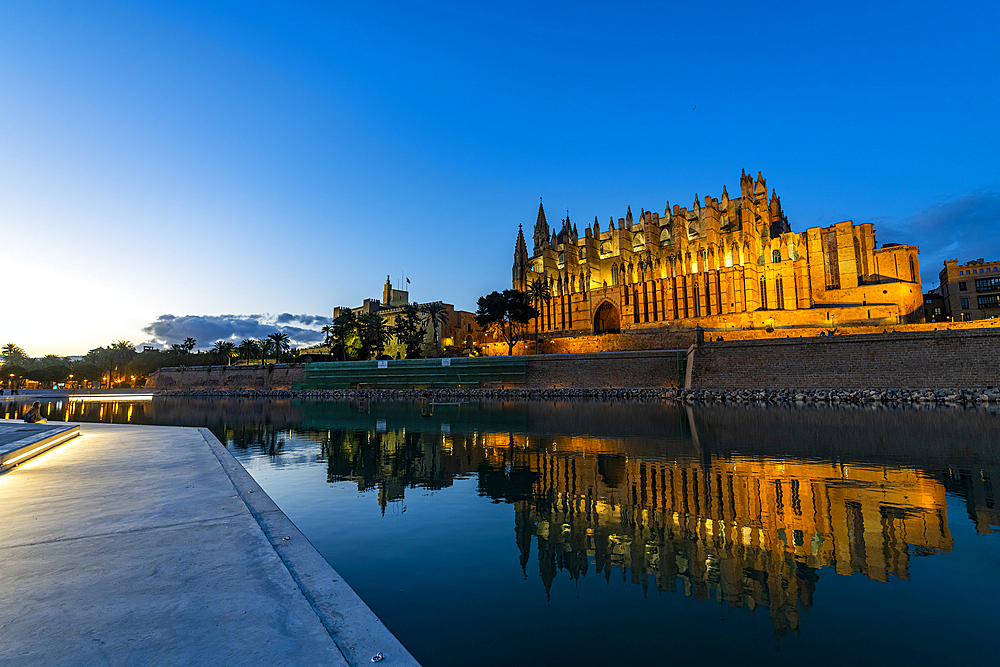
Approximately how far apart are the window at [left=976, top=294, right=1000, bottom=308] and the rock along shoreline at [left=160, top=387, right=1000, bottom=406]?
1716 inches

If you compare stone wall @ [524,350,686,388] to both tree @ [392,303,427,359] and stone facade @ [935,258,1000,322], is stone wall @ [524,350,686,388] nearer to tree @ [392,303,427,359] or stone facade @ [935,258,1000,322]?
tree @ [392,303,427,359]

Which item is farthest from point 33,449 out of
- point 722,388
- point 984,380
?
point 984,380

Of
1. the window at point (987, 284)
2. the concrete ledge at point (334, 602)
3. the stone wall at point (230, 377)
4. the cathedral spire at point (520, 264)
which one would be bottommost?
the concrete ledge at point (334, 602)

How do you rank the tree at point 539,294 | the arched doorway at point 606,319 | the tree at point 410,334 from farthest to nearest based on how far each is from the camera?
the tree at point 410,334 < the tree at point 539,294 < the arched doorway at point 606,319

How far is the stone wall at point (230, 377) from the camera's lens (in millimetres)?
66125

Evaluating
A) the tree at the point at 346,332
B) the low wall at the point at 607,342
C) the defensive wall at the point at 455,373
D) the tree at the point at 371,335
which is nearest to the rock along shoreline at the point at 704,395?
the defensive wall at the point at 455,373

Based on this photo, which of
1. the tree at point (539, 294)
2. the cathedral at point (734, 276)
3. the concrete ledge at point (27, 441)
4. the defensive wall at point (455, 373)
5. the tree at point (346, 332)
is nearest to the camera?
the concrete ledge at point (27, 441)

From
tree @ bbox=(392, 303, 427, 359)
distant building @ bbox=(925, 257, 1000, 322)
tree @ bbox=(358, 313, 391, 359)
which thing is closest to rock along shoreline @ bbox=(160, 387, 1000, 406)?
tree @ bbox=(358, 313, 391, 359)

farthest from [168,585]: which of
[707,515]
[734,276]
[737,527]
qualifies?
[734,276]

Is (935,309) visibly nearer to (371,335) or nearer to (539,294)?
(539,294)

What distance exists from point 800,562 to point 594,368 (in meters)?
41.3

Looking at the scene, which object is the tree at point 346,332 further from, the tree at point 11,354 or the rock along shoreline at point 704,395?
the tree at point 11,354

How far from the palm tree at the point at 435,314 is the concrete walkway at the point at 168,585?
7584cm

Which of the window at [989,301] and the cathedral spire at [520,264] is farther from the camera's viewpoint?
the cathedral spire at [520,264]
